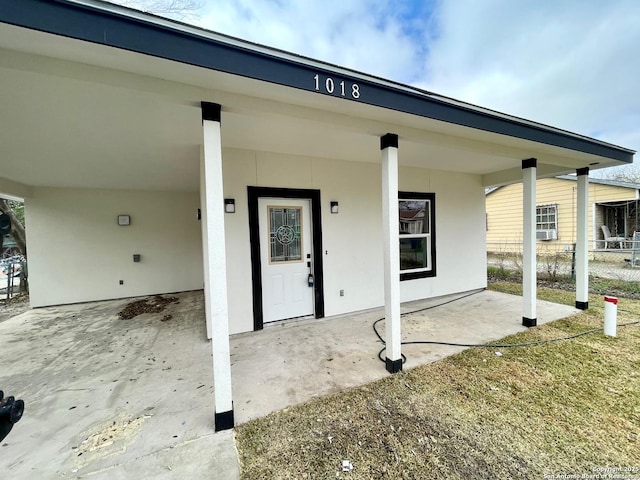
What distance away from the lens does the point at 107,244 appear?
6.01m

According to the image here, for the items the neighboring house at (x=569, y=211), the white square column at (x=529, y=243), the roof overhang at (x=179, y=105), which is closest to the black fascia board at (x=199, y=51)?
the roof overhang at (x=179, y=105)

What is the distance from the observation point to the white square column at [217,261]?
1.92 metres

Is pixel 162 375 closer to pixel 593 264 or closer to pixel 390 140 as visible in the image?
pixel 390 140

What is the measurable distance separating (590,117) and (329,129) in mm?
20541

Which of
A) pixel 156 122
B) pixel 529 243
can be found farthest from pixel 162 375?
pixel 529 243

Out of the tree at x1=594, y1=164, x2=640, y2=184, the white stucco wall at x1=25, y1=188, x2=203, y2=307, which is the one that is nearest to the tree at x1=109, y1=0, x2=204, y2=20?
the white stucco wall at x1=25, y1=188, x2=203, y2=307

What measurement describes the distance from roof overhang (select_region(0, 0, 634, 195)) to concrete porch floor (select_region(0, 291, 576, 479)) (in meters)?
2.46

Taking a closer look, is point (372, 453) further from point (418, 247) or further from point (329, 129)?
point (418, 247)

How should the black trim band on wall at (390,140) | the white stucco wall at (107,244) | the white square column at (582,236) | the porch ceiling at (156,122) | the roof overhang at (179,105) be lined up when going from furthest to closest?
the white stucco wall at (107,244) < the white square column at (582,236) < the black trim band on wall at (390,140) < the porch ceiling at (156,122) < the roof overhang at (179,105)

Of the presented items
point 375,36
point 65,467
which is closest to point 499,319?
point 65,467

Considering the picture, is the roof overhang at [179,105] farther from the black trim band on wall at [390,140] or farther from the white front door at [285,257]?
the white front door at [285,257]

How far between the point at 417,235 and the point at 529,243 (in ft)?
6.03

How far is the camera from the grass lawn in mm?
1624

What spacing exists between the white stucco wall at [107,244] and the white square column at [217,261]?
17.7 feet
